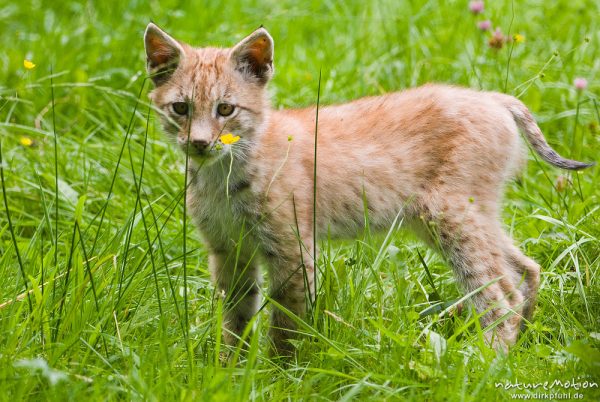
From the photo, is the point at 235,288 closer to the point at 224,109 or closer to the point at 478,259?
the point at 224,109

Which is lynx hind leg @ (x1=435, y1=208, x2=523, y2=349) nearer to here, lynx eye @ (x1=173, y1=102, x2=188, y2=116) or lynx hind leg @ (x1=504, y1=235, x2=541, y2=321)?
lynx hind leg @ (x1=504, y1=235, x2=541, y2=321)

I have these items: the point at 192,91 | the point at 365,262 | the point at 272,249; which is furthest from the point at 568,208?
the point at 192,91

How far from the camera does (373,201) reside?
525 cm

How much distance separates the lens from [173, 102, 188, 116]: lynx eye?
4.77 m

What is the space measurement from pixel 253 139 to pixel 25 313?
5.04 feet

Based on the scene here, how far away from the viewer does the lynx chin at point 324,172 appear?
4.77 m

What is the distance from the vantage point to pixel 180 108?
15.7 ft

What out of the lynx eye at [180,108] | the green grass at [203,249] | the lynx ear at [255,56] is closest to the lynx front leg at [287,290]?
the green grass at [203,249]

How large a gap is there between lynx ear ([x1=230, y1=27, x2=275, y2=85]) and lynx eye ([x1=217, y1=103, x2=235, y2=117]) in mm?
293

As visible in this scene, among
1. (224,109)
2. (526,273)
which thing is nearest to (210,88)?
(224,109)

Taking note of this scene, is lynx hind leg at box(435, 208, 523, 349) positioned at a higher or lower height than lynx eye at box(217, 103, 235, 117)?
lower

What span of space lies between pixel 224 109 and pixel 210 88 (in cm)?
13

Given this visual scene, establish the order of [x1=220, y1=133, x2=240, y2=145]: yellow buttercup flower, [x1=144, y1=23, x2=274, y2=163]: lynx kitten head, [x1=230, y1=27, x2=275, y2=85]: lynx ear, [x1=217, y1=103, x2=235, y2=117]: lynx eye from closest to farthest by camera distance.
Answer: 1. [x1=220, y1=133, x2=240, y2=145]: yellow buttercup flower
2. [x1=144, y1=23, x2=274, y2=163]: lynx kitten head
3. [x1=217, y1=103, x2=235, y2=117]: lynx eye
4. [x1=230, y1=27, x2=275, y2=85]: lynx ear

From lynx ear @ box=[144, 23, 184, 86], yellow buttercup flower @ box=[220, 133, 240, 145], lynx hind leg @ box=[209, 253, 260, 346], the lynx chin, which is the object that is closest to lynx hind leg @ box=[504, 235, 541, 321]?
the lynx chin
